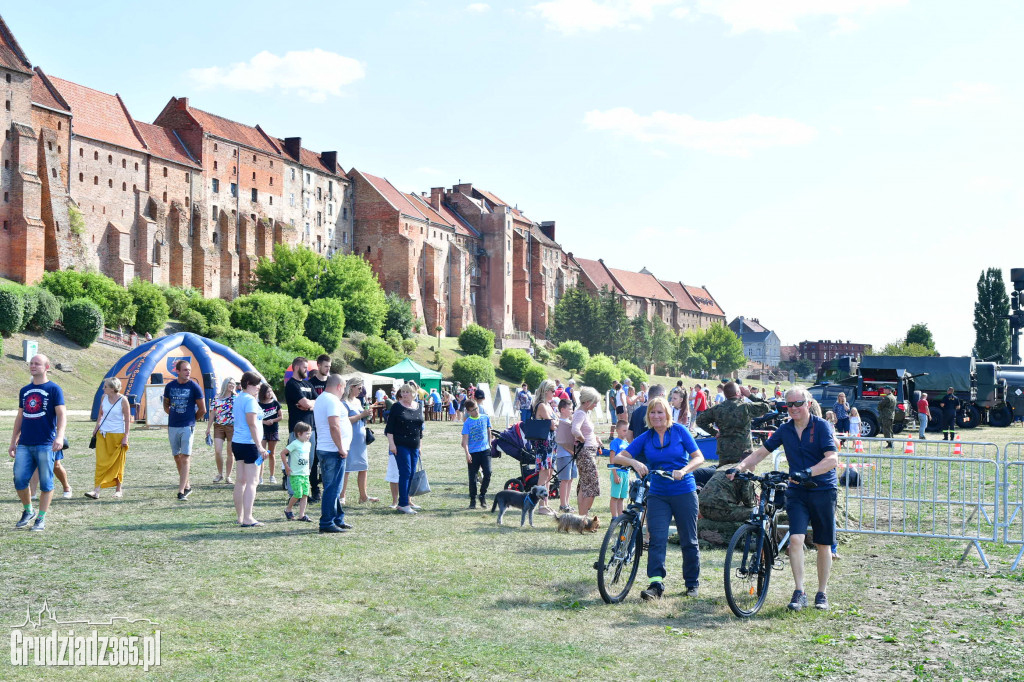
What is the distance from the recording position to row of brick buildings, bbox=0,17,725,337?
62.8 metres

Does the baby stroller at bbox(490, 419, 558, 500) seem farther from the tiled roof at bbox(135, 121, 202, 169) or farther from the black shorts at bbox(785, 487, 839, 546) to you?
the tiled roof at bbox(135, 121, 202, 169)

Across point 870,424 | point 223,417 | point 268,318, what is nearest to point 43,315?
point 268,318

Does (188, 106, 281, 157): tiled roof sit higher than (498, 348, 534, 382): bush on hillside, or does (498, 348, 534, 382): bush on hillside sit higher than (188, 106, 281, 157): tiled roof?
(188, 106, 281, 157): tiled roof

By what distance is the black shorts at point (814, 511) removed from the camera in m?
7.11

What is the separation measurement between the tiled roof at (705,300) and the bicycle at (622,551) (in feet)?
542

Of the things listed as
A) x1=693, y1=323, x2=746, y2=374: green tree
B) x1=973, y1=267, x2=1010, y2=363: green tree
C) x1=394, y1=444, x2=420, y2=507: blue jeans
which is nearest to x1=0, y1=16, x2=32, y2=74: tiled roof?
x1=394, y1=444, x2=420, y2=507: blue jeans

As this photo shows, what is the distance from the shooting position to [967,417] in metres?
35.5

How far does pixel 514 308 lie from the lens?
112 metres

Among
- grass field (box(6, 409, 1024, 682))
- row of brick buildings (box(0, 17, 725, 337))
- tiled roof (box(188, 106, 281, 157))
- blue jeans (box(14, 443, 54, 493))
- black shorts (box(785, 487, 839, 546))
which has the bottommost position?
grass field (box(6, 409, 1024, 682))

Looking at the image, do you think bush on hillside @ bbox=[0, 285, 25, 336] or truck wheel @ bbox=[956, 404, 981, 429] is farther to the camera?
bush on hillside @ bbox=[0, 285, 25, 336]

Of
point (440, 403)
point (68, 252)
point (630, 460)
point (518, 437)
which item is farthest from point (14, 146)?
point (630, 460)

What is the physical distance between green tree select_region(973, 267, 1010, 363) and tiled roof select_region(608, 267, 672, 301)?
63273 millimetres

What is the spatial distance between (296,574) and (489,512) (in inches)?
181

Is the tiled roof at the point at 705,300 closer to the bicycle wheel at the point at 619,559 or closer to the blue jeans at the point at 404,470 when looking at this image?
the blue jeans at the point at 404,470
